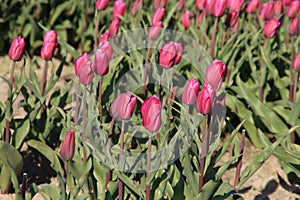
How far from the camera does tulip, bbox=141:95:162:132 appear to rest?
202 centimetres

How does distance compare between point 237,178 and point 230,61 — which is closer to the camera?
point 237,178

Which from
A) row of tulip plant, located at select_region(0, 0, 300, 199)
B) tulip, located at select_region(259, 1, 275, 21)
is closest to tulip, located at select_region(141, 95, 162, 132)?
row of tulip plant, located at select_region(0, 0, 300, 199)

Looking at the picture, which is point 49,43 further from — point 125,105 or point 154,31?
point 125,105

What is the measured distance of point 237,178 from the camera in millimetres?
2725

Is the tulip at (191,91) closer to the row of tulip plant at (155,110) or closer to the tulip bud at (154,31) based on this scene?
the row of tulip plant at (155,110)

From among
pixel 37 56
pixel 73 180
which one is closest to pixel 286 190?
pixel 73 180

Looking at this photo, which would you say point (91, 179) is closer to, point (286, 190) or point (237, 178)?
point (237, 178)

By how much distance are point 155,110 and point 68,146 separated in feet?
1.24

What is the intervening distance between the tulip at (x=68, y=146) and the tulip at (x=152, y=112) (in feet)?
0.96

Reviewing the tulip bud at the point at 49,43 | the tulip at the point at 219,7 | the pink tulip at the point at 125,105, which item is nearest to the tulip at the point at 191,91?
the pink tulip at the point at 125,105

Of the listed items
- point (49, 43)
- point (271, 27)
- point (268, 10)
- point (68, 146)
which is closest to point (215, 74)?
point (68, 146)

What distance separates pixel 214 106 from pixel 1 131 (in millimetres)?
1001

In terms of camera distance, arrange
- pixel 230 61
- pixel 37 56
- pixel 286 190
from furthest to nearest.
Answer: pixel 37 56, pixel 230 61, pixel 286 190

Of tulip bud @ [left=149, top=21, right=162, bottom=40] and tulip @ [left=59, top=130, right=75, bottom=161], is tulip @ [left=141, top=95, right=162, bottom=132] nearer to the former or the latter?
tulip @ [left=59, top=130, right=75, bottom=161]
